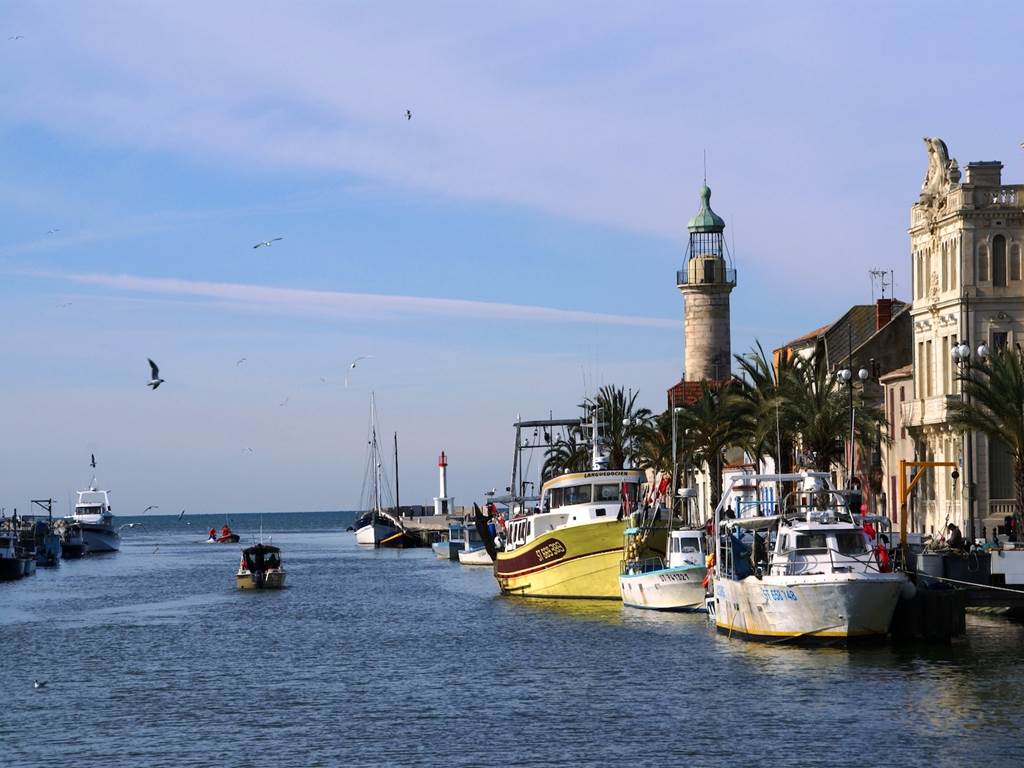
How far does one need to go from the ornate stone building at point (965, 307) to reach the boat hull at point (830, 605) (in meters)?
25.9

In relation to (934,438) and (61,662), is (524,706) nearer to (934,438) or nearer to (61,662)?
(61,662)

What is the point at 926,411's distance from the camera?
80375 mm

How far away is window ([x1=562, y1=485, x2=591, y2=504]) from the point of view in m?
77.3

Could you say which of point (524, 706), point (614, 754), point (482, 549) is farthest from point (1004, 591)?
point (482, 549)

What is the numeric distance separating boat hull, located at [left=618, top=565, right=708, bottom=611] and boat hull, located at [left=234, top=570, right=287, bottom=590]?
1417 inches

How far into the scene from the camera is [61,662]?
2270 inches

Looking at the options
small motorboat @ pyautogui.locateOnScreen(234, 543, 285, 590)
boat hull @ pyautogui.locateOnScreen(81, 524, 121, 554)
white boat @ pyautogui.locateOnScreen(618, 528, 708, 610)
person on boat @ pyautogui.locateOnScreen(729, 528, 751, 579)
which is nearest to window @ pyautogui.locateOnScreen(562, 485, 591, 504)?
white boat @ pyautogui.locateOnScreen(618, 528, 708, 610)

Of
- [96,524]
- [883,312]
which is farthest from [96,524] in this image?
[883,312]

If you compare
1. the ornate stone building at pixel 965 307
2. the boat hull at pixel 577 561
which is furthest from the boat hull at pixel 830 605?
the ornate stone building at pixel 965 307

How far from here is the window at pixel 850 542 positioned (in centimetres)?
5009

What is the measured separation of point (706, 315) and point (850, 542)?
322ft

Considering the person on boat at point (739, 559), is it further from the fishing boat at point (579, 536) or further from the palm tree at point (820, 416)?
the palm tree at point (820, 416)

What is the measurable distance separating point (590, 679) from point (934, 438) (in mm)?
36265

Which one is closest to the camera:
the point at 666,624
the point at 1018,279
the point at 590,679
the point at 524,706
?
the point at 524,706
